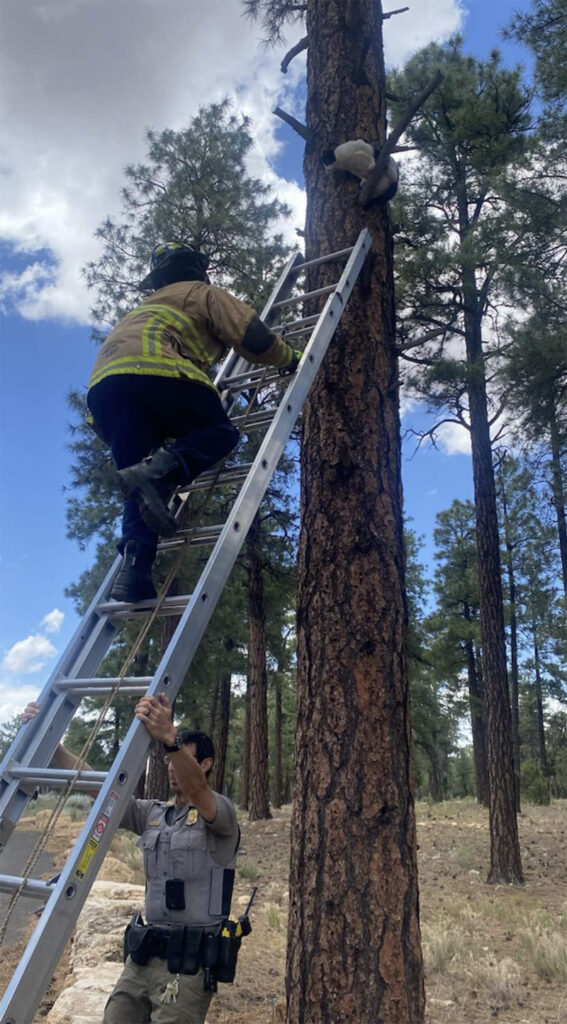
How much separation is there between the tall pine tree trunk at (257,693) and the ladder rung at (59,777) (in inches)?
487

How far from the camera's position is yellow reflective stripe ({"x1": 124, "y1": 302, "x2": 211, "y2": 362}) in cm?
300

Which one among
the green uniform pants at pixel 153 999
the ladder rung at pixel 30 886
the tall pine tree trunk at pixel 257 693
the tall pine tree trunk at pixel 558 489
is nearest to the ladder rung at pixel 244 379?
the ladder rung at pixel 30 886

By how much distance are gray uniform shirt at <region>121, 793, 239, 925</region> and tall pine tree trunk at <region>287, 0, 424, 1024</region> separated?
0.45 metres

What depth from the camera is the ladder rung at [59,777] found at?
2.24 metres

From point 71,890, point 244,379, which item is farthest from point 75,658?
point 244,379

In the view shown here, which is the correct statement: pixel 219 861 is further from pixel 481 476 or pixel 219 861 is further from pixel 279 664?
pixel 279 664

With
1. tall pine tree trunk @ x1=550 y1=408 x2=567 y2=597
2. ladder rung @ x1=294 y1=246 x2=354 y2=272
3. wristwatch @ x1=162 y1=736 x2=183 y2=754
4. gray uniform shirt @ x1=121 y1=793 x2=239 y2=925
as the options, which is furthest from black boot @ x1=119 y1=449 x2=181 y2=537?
tall pine tree trunk @ x1=550 y1=408 x2=567 y2=597

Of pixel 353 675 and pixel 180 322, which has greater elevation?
pixel 180 322

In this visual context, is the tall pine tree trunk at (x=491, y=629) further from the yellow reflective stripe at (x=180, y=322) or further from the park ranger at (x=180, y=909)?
the yellow reflective stripe at (x=180, y=322)

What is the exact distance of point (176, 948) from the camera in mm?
3164

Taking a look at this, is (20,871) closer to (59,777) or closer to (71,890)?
(59,777)

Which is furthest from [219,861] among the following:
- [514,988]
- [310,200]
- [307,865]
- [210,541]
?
[310,200]

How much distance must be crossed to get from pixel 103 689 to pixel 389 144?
3.11 m

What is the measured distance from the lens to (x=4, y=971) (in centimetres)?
557
